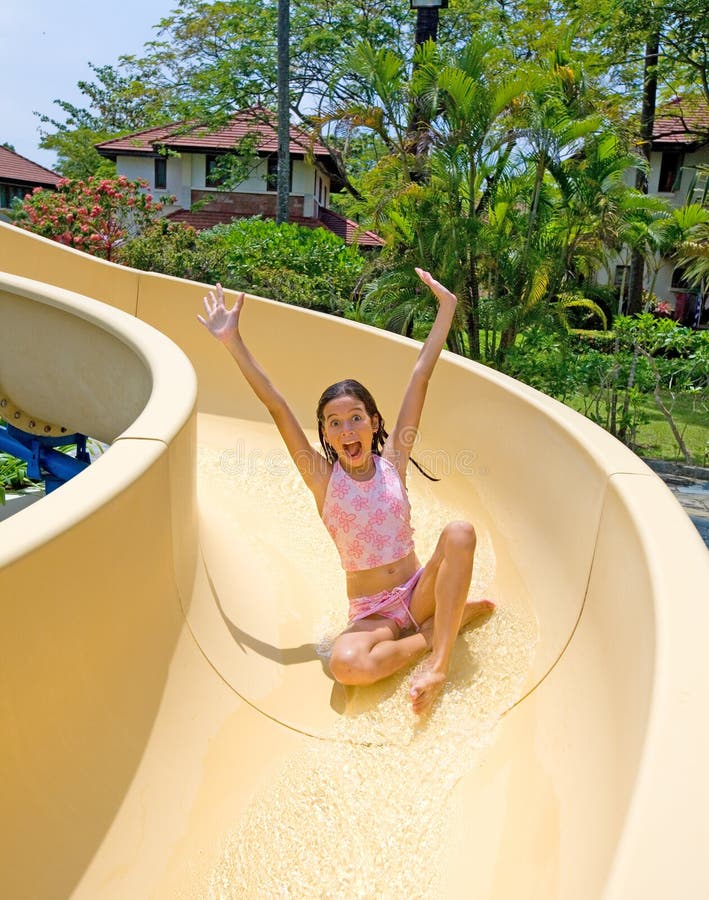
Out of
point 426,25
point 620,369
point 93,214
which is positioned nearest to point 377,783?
point 620,369

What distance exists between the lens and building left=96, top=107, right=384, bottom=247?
25.5 metres

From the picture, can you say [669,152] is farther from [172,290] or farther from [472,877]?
[472,877]

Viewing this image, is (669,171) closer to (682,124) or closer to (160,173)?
(682,124)

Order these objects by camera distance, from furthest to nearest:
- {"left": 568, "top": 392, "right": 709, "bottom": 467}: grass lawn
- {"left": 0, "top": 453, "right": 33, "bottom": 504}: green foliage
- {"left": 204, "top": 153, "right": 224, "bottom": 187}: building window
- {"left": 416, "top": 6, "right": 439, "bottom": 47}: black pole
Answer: {"left": 204, "top": 153, "right": 224, "bottom": 187}: building window → {"left": 416, "top": 6, "right": 439, "bottom": 47}: black pole → {"left": 568, "top": 392, "right": 709, "bottom": 467}: grass lawn → {"left": 0, "top": 453, "right": 33, "bottom": 504}: green foliage

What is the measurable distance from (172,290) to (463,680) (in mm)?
5081

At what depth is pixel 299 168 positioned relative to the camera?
87.5 ft

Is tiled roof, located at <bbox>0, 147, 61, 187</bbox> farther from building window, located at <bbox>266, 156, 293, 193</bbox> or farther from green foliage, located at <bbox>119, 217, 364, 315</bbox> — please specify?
green foliage, located at <bbox>119, 217, 364, 315</bbox>

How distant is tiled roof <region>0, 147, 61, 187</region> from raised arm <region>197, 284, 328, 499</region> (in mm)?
34889

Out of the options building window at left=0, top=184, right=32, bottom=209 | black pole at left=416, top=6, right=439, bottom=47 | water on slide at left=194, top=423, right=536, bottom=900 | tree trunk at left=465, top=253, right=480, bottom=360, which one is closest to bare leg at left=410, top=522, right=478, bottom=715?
water on slide at left=194, top=423, right=536, bottom=900

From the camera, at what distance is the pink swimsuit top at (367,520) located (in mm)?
3217

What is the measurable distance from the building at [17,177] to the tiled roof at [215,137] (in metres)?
7.39

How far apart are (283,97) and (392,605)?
1581 centimetres

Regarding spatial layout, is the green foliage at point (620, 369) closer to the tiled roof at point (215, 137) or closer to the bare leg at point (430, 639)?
the bare leg at point (430, 639)

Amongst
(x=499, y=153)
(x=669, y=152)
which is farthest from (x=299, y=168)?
(x=499, y=153)
